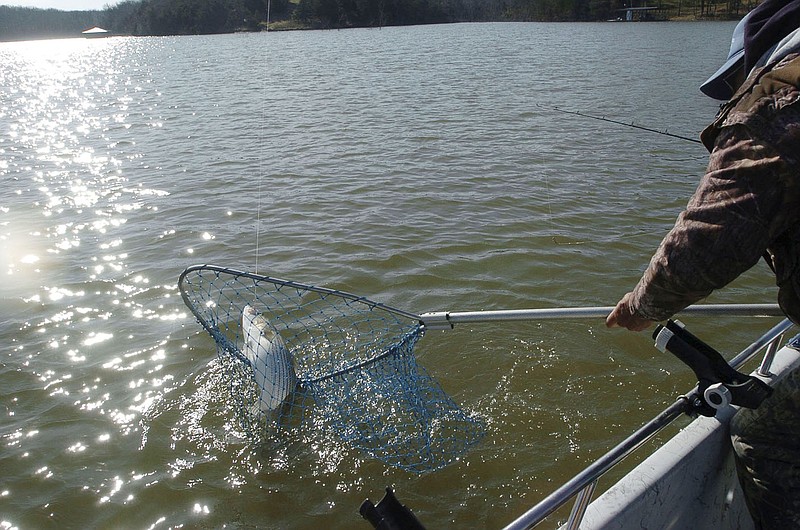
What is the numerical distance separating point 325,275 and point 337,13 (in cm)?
9633

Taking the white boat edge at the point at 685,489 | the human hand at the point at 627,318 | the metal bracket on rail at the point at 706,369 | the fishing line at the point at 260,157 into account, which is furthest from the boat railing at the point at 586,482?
the fishing line at the point at 260,157

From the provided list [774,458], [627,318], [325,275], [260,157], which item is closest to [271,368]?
[627,318]

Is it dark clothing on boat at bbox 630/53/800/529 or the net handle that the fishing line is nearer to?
the net handle

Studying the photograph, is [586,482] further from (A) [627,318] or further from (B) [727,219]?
(B) [727,219]

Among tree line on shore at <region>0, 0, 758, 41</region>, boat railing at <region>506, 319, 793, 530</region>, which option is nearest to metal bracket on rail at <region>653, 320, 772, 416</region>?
boat railing at <region>506, 319, 793, 530</region>

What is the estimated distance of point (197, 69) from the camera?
32.2m

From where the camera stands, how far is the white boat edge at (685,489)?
2.61 metres

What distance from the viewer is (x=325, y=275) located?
776cm

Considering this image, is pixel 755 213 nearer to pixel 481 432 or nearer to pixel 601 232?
pixel 481 432

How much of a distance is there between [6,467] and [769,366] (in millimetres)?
5342

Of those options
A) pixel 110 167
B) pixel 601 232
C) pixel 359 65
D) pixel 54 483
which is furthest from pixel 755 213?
pixel 359 65

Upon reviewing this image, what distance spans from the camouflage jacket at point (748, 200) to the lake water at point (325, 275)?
279 cm

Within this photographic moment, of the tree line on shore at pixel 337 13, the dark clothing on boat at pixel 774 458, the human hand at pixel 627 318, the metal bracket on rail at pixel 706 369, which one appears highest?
the tree line on shore at pixel 337 13

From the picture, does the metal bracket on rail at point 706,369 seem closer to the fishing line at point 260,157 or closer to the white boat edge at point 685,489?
the white boat edge at point 685,489
